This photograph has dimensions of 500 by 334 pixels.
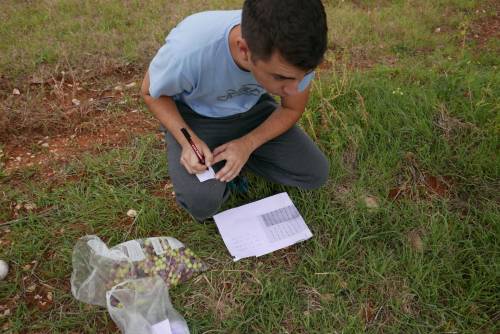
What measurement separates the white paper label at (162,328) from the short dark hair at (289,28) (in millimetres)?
1110

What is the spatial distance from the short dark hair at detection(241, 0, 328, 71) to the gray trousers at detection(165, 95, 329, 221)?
73 cm

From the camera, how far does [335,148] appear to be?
2346mm

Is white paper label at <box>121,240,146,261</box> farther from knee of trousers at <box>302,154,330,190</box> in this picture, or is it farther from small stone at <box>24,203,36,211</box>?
knee of trousers at <box>302,154,330,190</box>

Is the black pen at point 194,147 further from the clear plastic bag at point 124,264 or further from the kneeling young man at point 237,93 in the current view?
the clear plastic bag at point 124,264

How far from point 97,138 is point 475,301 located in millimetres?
2230

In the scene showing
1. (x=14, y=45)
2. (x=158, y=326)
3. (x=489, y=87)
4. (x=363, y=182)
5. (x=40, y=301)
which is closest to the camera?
(x=158, y=326)

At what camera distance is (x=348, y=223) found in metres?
2.05

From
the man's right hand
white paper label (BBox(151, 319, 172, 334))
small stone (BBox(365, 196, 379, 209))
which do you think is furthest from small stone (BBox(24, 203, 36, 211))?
small stone (BBox(365, 196, 379, 209))

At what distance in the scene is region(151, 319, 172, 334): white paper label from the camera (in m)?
1.61

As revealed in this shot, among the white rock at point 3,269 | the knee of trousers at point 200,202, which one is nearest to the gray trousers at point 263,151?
the knee of trousers at point 200,202

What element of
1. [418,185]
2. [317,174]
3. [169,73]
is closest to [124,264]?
[169,73]

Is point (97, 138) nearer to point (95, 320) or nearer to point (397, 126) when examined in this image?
point (95, 320)

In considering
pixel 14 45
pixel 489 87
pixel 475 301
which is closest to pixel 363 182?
pixel 475 301

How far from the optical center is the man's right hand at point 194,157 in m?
1.84
